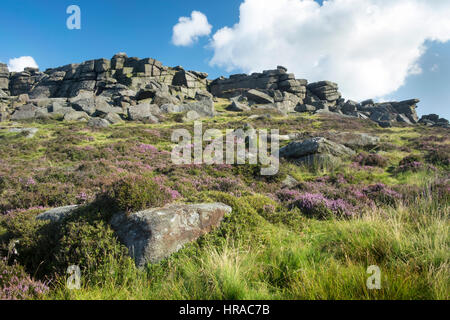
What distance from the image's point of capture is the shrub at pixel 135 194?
5469mm

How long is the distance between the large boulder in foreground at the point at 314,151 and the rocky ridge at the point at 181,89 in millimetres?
31875

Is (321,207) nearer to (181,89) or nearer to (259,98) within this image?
(259,98)

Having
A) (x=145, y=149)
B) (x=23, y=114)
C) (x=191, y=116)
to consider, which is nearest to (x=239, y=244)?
(x=145, y=149)

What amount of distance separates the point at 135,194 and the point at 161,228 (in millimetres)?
1263

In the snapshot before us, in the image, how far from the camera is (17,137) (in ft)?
73.0

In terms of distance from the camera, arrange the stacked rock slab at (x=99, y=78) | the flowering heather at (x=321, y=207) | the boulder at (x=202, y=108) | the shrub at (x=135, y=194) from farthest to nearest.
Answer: the stacked rock slab at (x=99, y=78) → the boulder at (x=202, y=108) → the flowering heather at (x=321, y=207) → the shrub at (x=135, y=194)

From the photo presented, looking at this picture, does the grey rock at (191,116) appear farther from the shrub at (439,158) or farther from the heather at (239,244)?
the shrub at (439,158)

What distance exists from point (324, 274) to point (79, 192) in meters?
9.71

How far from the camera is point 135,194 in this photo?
5.55 meters

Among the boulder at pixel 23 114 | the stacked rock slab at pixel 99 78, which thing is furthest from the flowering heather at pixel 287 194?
the stacked rock slab at pixel 99 78

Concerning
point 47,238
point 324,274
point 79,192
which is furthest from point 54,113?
point 324,274

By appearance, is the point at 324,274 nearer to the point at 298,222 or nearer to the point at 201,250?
the point at 201,250

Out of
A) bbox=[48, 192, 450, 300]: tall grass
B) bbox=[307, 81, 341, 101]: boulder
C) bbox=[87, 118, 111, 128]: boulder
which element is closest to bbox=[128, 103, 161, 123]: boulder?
bbox=[87, 118, 111, 128]: boulder

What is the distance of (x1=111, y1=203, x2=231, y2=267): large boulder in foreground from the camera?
4.58 meters
